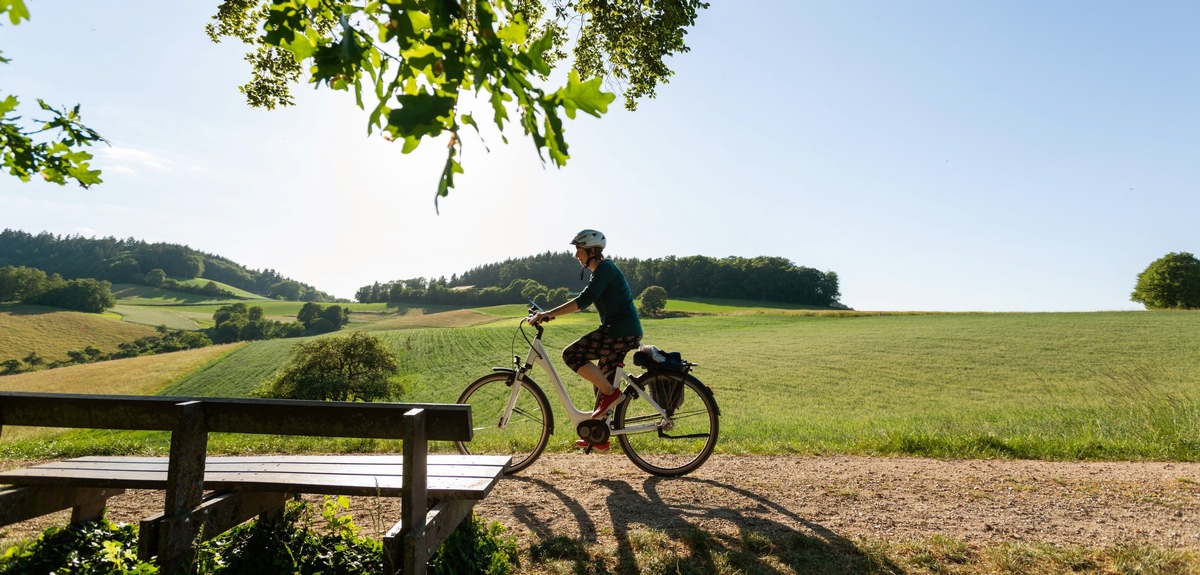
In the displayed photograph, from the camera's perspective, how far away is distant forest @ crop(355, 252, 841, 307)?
6862 cm

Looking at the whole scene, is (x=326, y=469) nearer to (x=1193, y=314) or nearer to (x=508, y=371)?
(x=508, y=371)

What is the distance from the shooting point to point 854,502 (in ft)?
16.7

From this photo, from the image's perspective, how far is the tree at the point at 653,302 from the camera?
55562 millimetres

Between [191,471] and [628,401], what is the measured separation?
12.0 ft

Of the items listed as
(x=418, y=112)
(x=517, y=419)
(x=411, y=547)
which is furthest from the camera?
(x=517, y=419)

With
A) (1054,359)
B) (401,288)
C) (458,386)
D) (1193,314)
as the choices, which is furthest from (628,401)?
(401,288)

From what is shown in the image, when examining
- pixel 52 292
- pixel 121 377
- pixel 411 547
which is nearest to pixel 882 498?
pixel 411 547

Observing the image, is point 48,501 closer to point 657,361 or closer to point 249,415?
point 249,415

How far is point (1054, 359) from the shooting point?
26.6 m

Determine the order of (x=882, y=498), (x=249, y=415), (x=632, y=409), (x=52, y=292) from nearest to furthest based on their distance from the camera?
1. (x=249, y=415)
2. (x=882, y=498)
3. (x=632, y=409)
4. (x=52, y=292)

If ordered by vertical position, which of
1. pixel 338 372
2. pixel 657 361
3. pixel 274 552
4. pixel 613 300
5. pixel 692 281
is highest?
pixel 692 281

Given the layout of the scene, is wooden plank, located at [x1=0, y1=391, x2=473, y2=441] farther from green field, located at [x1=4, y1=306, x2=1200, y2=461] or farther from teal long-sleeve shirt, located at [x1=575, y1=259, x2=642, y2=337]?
green field, located at [x1=4, y1=306, x2=1200, y2=461]

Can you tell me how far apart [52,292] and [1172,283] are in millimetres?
118703

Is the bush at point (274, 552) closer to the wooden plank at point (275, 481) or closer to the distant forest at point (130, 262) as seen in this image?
the wooden plank at point (275, 481)
